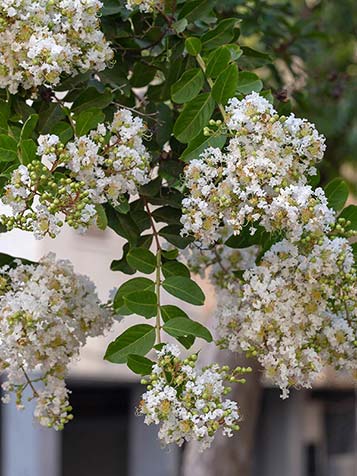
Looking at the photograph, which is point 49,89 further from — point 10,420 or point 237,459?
point 10,420

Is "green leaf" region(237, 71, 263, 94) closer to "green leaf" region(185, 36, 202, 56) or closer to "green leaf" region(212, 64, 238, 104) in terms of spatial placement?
"green leaf" region(212, 64, 238, 104)

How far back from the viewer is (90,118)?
170cm

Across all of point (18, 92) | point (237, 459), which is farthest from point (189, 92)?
point (237, 459)

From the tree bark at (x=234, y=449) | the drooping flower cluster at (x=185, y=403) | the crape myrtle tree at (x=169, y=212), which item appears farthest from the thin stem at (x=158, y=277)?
the tree bark at (x=234, y=449)

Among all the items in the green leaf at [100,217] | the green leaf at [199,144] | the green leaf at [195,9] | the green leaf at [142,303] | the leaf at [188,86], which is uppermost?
the green leaf at [195,9]

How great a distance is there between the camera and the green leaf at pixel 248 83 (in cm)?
174

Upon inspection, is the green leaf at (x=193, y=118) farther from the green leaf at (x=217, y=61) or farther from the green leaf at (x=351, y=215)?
the green leaf at (x=351, y=215)

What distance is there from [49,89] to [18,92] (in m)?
0.08

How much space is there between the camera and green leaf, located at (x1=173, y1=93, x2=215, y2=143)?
1729 mm

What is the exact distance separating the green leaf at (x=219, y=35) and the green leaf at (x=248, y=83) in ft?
0.65

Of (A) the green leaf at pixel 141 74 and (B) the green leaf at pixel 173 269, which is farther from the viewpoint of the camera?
(A) the green leaf at pixel 141 74

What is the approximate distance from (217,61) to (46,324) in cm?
52

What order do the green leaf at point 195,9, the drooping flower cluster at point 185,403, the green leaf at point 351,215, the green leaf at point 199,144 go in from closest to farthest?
the drooping flower cluster at point 185,403 → the green leaf at point 199,144 → the green leaf at point 351,215 → the green leaf at point 195,9

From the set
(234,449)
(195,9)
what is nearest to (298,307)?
(195,9)
